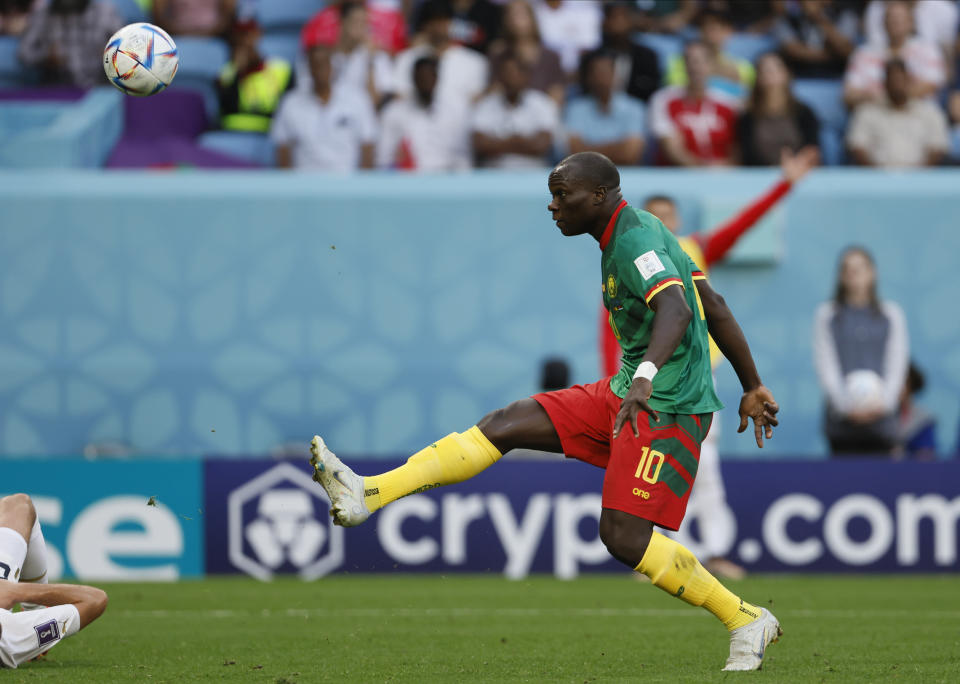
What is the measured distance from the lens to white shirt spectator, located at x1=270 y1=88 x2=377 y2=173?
13383 millimetres

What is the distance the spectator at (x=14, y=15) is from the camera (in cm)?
1488

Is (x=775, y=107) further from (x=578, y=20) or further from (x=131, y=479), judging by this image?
(x=131, y=479)

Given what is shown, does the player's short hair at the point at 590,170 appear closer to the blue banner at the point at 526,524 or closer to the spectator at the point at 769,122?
the blue banner at the point at 526,524

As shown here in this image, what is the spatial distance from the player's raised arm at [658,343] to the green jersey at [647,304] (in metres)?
0.09

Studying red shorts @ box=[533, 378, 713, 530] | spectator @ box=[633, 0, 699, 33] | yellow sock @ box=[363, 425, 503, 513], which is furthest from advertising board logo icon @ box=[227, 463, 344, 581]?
spectator @ box=[633, 0, 699, 33]

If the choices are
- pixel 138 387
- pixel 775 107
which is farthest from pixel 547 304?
pixel 138 387

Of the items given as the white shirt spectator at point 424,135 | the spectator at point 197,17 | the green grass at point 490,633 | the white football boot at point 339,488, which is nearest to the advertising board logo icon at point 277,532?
the green grass at point 490,633

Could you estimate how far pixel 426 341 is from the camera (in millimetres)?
12992

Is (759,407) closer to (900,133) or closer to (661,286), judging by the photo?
(661,286)

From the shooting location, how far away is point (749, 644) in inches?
229

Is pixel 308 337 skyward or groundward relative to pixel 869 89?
groundward

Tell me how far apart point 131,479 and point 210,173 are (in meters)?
3.61

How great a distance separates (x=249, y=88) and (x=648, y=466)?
9197mm

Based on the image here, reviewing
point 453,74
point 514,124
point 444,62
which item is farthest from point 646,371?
point 444,62
